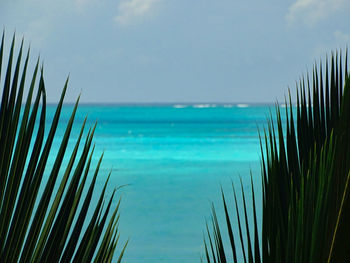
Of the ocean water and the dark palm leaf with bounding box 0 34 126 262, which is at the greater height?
the dark palm leaf with bounding box 0 34 126 262

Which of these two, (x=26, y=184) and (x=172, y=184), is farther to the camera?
(x=172, y=184)

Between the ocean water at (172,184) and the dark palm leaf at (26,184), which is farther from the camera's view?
the ocean water at (172,184)

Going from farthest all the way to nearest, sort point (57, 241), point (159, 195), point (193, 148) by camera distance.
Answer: point (193, 148) < point (159, 195) < point (57, 241)

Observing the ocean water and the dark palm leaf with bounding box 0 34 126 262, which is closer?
the dark palm leaf with bounding box 0 34 126 262

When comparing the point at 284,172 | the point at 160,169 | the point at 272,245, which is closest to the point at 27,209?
the point at 272,245

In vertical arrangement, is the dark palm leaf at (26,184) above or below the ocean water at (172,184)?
above

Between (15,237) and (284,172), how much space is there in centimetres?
53

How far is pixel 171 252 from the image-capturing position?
357 inches

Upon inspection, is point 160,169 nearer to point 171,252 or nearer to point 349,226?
point 171,252

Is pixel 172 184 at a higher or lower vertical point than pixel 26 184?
lower

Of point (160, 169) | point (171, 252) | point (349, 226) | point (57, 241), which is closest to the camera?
point (349, 226)

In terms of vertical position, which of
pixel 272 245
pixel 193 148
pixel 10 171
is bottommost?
pixel 193 148

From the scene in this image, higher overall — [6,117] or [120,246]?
[6,117]

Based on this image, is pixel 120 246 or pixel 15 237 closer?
pixel 15 237
